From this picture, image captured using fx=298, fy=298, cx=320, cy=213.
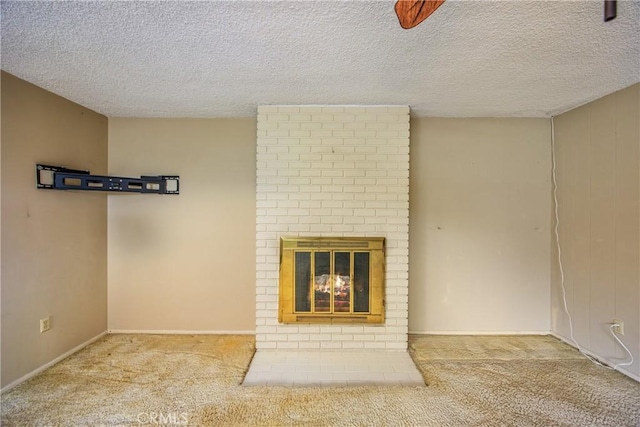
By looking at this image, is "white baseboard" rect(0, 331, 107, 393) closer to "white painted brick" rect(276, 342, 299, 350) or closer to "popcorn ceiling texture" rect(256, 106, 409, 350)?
"popcorn ceiling texture" rect(256, 106, 409, 350)

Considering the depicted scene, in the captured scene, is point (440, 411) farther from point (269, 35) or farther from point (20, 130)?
point (20, 130)

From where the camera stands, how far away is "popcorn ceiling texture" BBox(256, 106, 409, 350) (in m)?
2.76

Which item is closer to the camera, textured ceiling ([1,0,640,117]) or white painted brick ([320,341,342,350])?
textured ceiling ([1,0,640,117])

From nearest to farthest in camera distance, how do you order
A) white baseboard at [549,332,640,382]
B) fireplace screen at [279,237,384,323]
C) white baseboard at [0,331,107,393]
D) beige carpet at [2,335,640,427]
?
beige carpet at [2,335,640,427] → white baseboard at [0,331,107,393] → white baseboard at [549,332,640,382] → fireplace screen at [279,237,384,323]

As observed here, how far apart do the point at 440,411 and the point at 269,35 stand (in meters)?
2.52

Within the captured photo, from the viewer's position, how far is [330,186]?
9.08 ft

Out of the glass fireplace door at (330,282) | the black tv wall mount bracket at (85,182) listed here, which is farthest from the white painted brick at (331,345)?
the black tv wall mount bracket at (85,182)

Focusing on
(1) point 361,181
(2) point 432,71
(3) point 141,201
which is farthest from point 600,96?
(3) point 141,201

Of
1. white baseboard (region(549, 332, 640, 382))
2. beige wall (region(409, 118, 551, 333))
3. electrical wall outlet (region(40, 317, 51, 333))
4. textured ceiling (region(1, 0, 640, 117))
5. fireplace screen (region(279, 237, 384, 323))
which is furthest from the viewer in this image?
beige wall (region(409, 118, 551, 333))

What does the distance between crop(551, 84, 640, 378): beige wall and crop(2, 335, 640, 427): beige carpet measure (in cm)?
34

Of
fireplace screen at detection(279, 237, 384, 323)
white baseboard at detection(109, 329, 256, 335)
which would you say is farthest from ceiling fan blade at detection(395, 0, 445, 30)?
white baseboard at detection(109, 329, 256, 335)

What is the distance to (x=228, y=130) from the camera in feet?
10.3

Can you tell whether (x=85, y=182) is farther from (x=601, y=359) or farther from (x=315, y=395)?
(x=601, y=359)

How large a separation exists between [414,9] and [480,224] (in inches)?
102
